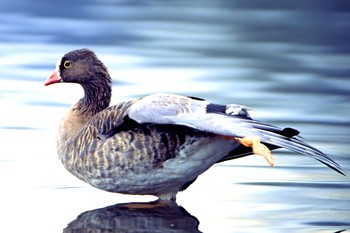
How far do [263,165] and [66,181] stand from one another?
1599 mm

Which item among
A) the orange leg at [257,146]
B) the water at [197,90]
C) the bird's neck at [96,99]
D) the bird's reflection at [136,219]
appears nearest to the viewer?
the orange leg at [257,146]

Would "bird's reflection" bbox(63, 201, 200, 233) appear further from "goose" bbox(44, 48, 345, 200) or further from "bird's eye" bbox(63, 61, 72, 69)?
"bird's eye" bbox(63, 61, 72, 69)

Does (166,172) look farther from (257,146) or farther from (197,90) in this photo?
(197,90)

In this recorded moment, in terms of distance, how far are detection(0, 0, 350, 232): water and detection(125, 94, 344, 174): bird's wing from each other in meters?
0.56

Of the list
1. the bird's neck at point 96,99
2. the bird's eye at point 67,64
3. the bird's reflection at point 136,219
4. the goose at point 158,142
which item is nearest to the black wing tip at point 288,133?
the goose at point 158,142

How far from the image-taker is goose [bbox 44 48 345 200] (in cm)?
832

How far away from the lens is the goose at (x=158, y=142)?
832cm

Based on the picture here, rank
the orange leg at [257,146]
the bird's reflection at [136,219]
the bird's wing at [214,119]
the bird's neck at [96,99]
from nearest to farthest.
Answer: the orange leg at [257,146] → the bird's wing at [214,119] → the bird's reflection at [136,219] → the bird's neck at [96,99]

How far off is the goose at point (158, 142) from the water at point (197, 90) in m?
0.20

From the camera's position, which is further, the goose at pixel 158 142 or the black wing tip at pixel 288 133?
the goose at pixel 158 142

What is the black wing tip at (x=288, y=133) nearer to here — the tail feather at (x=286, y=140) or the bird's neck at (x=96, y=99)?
the tail feather at (x=286, y=140)

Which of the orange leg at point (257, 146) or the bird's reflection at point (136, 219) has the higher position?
the orange leg at point (257, 146)

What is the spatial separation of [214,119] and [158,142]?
61cm

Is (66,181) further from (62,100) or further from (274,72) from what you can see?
(274,72)
